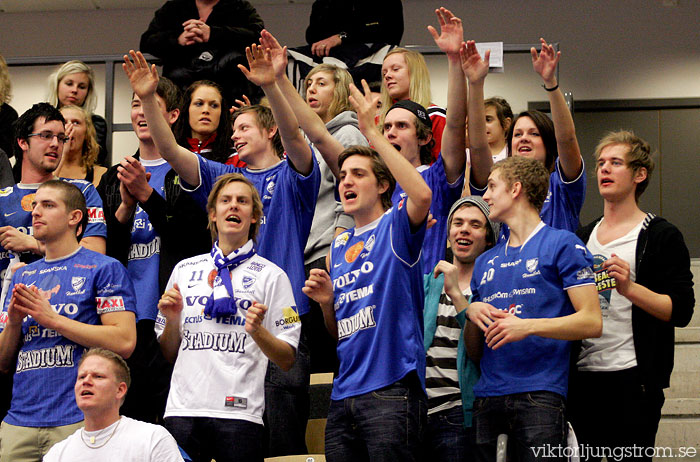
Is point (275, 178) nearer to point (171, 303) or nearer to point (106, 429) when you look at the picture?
point (171, 303)

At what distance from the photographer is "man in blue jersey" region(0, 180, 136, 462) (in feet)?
12.8

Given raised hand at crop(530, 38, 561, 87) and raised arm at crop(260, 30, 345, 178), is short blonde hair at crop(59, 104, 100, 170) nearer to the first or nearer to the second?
raised arm at crop(260, 30, 345, 178)

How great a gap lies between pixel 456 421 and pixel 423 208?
2.97 feet

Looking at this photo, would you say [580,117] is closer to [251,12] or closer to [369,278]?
[251,12]

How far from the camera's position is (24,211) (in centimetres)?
488

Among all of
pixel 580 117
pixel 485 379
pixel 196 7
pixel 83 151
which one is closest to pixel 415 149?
pixel 485 379

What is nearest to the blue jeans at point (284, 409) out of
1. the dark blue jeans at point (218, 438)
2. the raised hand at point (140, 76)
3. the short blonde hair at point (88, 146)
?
the dark blue jeans at point (218, 438)

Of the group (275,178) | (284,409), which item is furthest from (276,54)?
(284,409)

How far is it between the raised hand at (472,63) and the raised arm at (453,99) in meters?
0.02

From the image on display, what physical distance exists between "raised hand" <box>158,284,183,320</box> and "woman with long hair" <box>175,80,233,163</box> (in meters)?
1.51

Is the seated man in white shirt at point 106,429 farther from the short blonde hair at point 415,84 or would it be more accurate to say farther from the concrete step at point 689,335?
the concrete step at point 689,335

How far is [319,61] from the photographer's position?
660cm

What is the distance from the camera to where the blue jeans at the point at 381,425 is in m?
3.28

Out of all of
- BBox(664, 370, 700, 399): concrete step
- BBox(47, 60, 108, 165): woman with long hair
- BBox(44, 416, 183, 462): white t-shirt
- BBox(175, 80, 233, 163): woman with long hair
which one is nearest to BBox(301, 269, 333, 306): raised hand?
BBox(44, 416, 183, 462): white t-shirt
